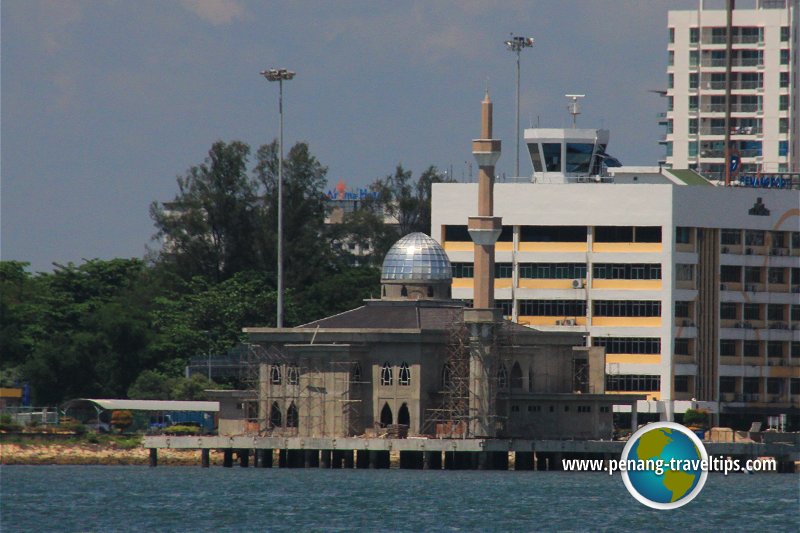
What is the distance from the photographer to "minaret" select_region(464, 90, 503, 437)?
13900 cm

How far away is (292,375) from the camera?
144 metres

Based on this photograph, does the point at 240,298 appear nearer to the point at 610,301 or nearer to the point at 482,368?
the point at 610,301

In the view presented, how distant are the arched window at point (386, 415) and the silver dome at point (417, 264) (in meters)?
10.5

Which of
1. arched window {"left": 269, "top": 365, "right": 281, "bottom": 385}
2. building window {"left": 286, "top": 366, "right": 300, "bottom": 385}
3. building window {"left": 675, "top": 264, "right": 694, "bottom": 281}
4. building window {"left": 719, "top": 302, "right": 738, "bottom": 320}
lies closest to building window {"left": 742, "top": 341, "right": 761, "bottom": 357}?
building window {"left": 719, "top": 302, "right": 738, "bottom": 320}

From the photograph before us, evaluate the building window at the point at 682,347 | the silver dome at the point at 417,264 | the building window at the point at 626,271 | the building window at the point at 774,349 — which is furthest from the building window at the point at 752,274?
the silver dome at the point at 417,264

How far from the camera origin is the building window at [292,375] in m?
144

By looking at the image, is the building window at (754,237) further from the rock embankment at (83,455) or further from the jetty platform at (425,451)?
the rock embankment at (83,455)

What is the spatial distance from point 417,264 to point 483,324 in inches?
501

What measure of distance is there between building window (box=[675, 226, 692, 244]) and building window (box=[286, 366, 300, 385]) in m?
35.7

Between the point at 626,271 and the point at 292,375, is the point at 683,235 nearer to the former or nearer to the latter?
the point at 626,271

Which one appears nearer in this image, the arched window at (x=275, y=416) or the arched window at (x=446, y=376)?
the arched window at (x=446, y=376)

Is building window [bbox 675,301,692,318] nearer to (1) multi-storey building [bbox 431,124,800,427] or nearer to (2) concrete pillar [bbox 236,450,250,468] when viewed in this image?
(1) multi-storey building [bbox 431,124,800,427]

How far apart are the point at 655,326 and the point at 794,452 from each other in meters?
27.5

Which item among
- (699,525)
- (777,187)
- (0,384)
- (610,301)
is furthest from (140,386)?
(699,525)
